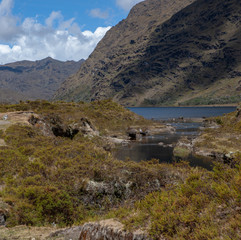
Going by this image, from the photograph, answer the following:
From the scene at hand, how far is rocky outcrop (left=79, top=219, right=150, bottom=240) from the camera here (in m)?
7.62

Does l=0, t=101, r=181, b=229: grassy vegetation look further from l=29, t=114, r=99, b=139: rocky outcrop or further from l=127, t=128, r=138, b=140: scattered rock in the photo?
l=127, t=128, r=138, b=140: scattered rock

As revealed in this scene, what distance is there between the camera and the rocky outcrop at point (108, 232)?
7.62 metres

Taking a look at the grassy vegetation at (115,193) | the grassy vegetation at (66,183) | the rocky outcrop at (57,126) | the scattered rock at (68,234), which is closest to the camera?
the grassy vegetation at (115,193)

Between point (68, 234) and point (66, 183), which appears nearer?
point (68, 234)

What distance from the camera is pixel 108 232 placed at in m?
8.27

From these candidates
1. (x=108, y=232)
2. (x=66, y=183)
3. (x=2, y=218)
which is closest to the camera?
(x=108, y=232)

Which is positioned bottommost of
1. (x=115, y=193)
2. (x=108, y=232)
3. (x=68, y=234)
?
(x=115, y=193)

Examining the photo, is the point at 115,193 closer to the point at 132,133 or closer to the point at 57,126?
the point at 57,126

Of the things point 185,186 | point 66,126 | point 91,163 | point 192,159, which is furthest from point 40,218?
point 192,159

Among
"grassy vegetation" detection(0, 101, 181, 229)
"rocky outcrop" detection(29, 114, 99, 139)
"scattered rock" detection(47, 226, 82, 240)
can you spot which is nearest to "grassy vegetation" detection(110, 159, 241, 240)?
"scattered rock" detection(47, 226, 82, 240)

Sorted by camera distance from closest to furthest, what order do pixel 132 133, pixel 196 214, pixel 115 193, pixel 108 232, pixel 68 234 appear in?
pixel 196 214
pixel 108 232
pixel 68 234
pixel 115 193
pixel 132 133

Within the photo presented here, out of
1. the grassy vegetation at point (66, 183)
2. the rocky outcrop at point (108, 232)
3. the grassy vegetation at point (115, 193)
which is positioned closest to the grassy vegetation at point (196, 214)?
the grassy vegetation at point (115, 193)

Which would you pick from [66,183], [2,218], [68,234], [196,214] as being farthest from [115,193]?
[196,214]

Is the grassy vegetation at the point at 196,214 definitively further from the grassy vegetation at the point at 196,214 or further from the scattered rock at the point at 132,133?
the scattered rock at the point at 132,133
